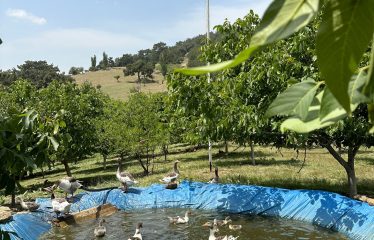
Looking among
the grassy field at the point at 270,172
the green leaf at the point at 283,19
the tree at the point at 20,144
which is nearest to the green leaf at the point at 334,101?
the green leaf at the point at 283,19

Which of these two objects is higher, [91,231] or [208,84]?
[208,84]

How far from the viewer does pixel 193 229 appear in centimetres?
1498

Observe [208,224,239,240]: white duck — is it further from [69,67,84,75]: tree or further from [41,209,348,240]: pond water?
[69,67,84,75]: tree

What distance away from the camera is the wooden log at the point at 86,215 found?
52.7ft

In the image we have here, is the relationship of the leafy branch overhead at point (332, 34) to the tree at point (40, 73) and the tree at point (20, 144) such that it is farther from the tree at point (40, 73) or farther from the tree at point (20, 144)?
the tree at point (40, 73)

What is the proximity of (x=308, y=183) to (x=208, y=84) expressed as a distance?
26.9ft

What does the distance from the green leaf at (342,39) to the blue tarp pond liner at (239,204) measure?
514 inches

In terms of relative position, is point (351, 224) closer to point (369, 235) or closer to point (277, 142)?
point (369, 235)

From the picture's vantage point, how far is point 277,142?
1684 centimetres

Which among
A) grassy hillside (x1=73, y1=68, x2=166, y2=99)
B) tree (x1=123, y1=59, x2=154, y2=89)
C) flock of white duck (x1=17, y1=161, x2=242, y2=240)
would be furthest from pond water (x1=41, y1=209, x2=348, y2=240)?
tree (x1=123, y1=59, x2=154, y2=89)

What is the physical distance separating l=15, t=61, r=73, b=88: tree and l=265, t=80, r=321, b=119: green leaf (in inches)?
3140

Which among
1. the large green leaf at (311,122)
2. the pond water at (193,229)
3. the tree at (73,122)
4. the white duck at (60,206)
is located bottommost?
the pond water at (193,229)

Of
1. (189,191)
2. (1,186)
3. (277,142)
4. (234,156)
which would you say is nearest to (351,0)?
(1,186)

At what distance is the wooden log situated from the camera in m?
16.1
